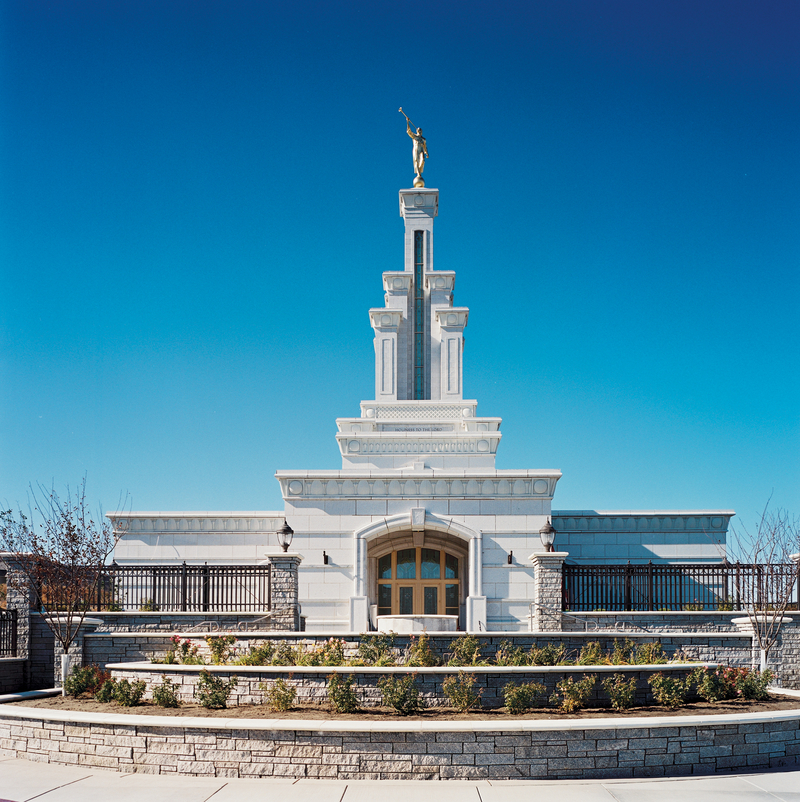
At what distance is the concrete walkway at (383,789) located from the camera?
931 cm

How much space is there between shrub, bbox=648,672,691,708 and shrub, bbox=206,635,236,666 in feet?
24.1

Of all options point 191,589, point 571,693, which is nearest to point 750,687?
point 571,693

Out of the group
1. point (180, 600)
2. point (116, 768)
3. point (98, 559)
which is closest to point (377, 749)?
point (116, 768)

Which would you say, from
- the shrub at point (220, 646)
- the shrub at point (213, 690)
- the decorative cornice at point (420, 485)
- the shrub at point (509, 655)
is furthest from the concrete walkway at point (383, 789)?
the decorative cornice at point (420, 485)

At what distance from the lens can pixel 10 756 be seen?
11.7 meters

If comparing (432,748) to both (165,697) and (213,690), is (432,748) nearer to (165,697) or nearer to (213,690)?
(213,690)

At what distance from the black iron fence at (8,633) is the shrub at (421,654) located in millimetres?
10049

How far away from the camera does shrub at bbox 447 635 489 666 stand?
14.0 metres

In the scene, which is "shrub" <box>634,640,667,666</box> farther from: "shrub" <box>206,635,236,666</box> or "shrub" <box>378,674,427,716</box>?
"shrub" <box>206,635,236,666</box>

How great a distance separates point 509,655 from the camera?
1414cm

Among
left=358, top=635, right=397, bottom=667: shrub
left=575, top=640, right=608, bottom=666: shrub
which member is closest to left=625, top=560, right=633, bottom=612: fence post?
left=575, top=640, right=608, bottom=666: shrub

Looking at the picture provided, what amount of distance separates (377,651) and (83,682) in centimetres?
537

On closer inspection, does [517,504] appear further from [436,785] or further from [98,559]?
[436,785]

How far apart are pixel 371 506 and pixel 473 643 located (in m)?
9.54
